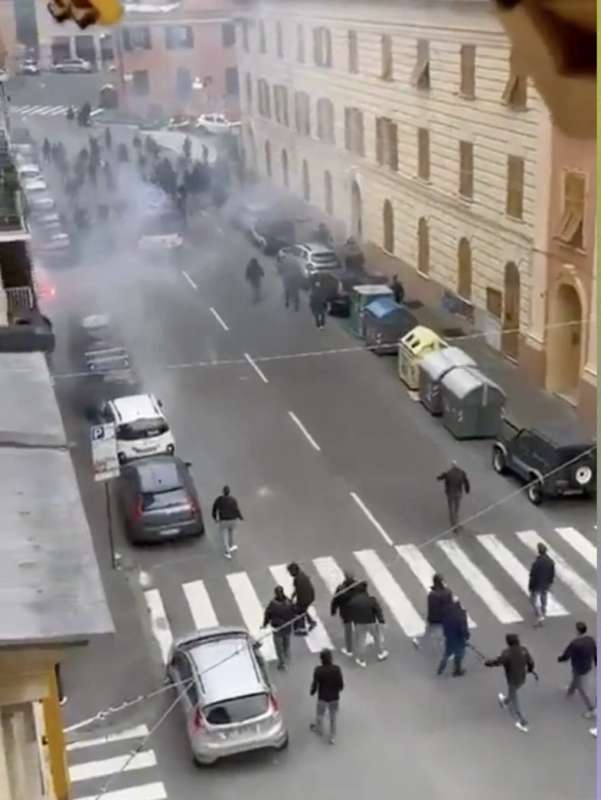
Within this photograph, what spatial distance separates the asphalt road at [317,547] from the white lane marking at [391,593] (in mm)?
35

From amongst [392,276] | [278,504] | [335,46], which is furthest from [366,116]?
[278,504]

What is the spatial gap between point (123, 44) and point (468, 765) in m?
11.1

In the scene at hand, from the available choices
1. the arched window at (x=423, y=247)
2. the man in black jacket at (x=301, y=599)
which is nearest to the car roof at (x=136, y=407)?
the man in black jacket at (x=301, y=599)

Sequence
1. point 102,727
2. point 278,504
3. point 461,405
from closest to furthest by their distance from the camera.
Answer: point 102,727, point 278,504, point 461,405

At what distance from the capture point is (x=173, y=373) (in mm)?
11719

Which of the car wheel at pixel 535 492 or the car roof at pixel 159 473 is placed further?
the car wheel at pixel 535 492

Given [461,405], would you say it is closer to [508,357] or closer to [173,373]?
[508,357]

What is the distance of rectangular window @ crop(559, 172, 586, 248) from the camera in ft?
29.6

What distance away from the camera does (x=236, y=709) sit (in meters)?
5.66

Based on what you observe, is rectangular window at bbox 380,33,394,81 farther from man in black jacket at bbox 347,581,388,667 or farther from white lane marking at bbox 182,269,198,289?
man in black jacket at bbox 347,581,388,667

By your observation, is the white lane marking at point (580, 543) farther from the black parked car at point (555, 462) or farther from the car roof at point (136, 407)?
the car roof at point (136, 407)

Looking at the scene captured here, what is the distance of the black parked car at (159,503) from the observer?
26.1ft

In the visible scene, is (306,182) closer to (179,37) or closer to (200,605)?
(179,37)

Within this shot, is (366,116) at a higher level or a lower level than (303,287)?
higher
